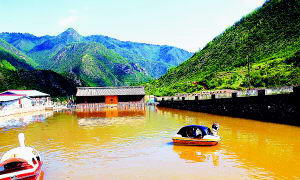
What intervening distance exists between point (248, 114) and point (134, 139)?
54.2 ft

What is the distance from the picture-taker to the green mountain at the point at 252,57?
56188 millimetres

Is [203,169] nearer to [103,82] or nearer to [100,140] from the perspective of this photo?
[100,140]

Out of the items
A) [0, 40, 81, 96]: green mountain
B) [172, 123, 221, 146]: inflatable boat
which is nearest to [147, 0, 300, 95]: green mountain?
[172, 123, 221, 146]: inflatable boat

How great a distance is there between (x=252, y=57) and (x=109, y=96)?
46131 mm

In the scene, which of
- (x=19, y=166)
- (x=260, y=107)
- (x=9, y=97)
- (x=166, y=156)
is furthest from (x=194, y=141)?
(x=9, y=97)

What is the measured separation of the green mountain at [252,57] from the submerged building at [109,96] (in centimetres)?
1848

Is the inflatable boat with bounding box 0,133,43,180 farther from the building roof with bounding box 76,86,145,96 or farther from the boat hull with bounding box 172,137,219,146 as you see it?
the building roof with bounding box 76,86,145,96

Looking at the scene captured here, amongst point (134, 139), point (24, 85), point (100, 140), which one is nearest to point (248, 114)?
point (134, 139)

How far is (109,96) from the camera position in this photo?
2422 inches

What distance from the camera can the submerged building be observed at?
60.9 m

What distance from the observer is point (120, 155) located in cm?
1656

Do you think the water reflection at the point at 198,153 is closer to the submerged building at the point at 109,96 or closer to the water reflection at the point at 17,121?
the water reflection at the point at 17,121

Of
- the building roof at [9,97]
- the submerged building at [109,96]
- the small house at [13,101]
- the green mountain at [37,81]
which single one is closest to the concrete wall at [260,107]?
the submerged building at [109,96]

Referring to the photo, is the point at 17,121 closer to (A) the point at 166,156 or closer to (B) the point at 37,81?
(A) the point at 166,156
